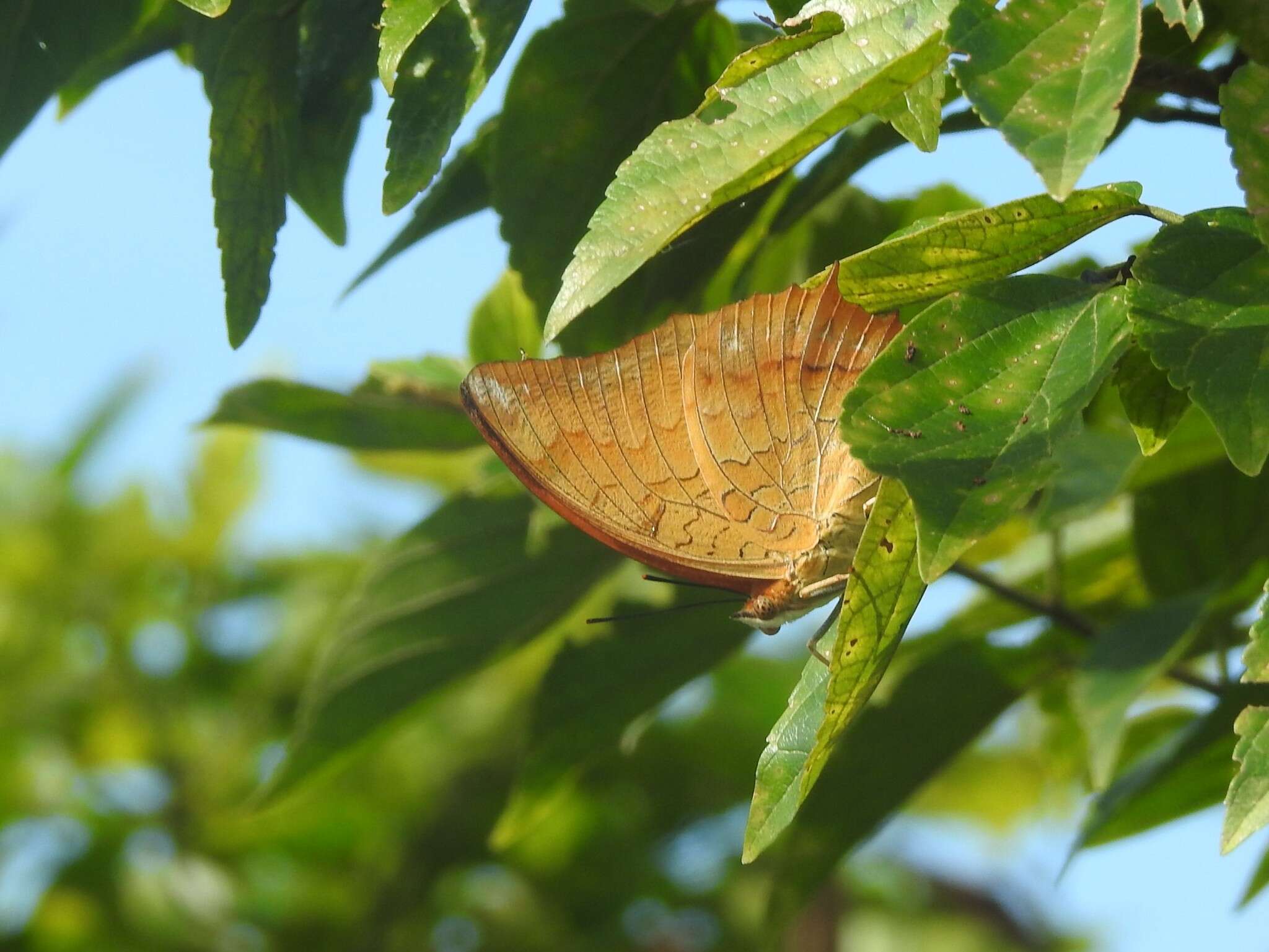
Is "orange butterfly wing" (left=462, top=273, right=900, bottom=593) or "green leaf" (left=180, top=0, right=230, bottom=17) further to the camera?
"orange butterfly wing" (left=462, top=273, right=900, bottom=593)

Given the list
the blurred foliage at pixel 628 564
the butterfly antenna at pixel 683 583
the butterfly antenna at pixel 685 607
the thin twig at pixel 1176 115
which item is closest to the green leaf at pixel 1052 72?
the blurred foliage at pixel 628 564

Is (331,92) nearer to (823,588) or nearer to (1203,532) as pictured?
(823,588)

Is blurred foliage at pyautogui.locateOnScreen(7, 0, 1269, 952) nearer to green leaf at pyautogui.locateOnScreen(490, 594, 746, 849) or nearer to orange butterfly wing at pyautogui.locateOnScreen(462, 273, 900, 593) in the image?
green leaf at pyautogui.locateOnScreen(490, 594, 746, 849)

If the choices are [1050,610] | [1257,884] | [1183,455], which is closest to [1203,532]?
[1183,455]

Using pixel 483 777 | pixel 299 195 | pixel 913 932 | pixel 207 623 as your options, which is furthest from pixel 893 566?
pixel 913 932

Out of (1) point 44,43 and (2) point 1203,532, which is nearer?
(1) point 44,43

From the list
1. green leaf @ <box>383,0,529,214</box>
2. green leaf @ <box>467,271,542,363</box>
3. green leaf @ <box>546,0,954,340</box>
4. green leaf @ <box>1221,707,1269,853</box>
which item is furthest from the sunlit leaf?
green leaf @ <box>1221,707,1269,853</box>
